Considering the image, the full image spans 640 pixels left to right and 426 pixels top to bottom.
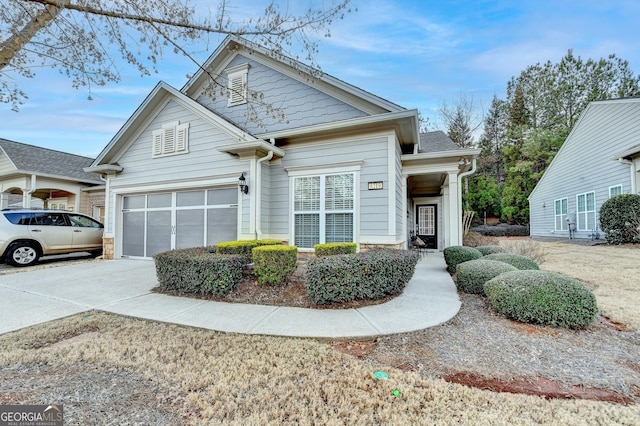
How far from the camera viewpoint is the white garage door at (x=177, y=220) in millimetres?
7840

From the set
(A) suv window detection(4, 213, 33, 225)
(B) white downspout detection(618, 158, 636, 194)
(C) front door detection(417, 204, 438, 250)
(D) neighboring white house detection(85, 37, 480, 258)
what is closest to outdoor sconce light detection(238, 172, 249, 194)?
(D) neighboring white house detection(85, 37, 480, 258)

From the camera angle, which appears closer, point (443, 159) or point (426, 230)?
point (443, 159)

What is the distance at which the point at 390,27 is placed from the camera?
6.58 metres

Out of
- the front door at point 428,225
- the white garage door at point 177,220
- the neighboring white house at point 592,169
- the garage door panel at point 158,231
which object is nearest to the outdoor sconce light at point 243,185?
the white garage door at point 177,220

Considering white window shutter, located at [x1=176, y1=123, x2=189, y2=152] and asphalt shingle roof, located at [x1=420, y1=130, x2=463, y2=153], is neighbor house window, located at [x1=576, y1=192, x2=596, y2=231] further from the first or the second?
white window shutter, located at [x1=176, y1=123, x2=189, y2=152]

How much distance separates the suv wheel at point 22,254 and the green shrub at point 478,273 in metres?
11.8

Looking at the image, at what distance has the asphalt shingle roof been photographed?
9914mm

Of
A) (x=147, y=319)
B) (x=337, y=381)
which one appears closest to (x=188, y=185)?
(x=147, y=319)

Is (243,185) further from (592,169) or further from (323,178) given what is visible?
(592,169)

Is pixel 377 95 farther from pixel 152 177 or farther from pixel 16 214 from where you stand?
pixel 16 214

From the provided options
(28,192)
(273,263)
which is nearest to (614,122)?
(273,263)

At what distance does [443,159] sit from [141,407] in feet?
27.7

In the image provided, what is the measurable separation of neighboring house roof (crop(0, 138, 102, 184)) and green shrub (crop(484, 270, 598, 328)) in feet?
54.9

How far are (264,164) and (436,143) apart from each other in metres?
6.93
